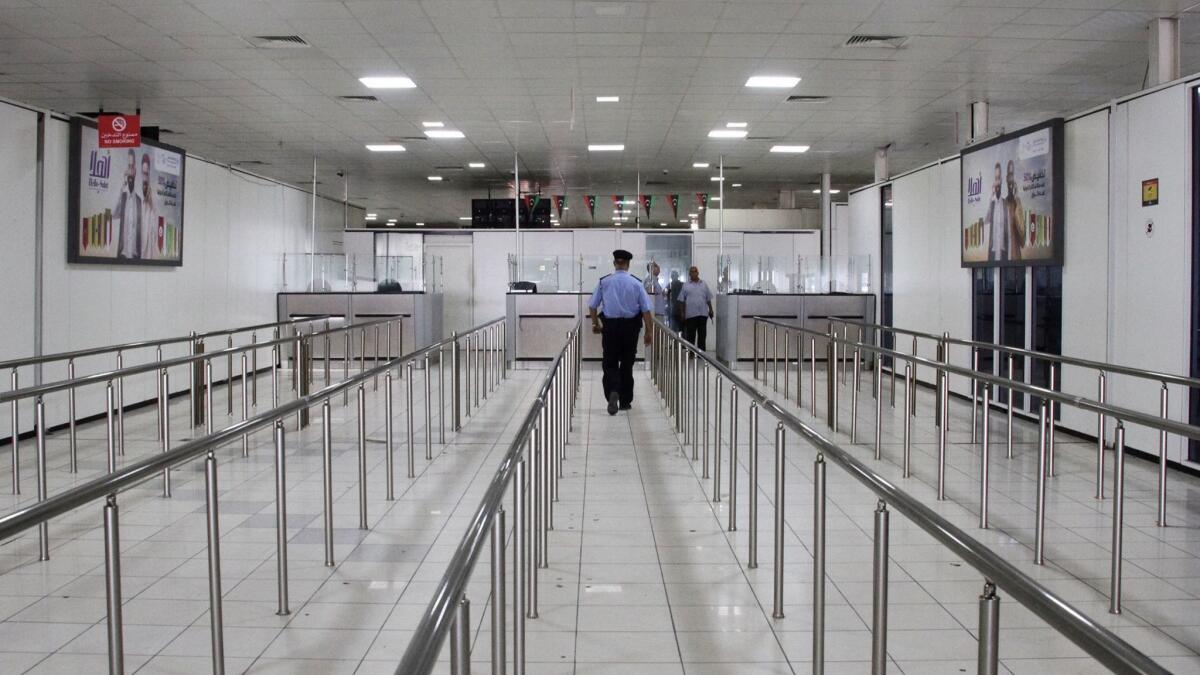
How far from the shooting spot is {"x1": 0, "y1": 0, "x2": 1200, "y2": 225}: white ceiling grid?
7578mm

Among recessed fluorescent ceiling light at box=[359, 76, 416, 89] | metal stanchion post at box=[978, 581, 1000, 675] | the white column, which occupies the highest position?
recessed fluorescent ceiling light at box=[359, 76, 416, 89]

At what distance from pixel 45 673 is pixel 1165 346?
720cm

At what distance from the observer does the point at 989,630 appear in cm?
183

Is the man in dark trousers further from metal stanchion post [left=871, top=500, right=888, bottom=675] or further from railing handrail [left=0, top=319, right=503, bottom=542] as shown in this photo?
metal stanchion post [left=871, top=500, right=888, bottom=675]

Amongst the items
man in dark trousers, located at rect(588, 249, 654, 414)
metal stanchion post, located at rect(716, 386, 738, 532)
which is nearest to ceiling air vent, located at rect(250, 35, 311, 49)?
man in dark trousers, located at rect(588, 249, 654, 414)

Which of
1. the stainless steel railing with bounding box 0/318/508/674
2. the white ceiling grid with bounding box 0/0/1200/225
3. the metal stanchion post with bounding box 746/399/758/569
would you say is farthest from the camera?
the white ceiling grid with bounding box 0/0/1200/225

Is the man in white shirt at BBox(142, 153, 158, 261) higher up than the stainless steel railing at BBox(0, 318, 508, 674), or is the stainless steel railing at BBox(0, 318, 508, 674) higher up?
the man in white shirt at BBox(142, 153, 158, 261)

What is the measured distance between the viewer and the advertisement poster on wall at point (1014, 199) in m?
8.62

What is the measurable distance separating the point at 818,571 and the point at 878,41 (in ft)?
21.7

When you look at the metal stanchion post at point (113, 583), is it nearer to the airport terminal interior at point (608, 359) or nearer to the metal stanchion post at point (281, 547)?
the airport terminal interior at point (608, 359)

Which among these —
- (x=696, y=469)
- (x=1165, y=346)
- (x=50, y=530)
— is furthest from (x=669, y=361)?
(x=50, y=530)

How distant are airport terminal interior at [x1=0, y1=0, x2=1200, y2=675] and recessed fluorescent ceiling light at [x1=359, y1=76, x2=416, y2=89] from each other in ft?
0.17

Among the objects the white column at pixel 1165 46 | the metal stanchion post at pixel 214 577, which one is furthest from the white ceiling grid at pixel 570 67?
the metal stanchion post at pixel 214 577

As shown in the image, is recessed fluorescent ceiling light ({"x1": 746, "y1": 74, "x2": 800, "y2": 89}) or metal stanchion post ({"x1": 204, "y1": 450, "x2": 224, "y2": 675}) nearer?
metal stanchion post ({"x1": 204, "y1": 450, "x2": 224, "y2": 675})
